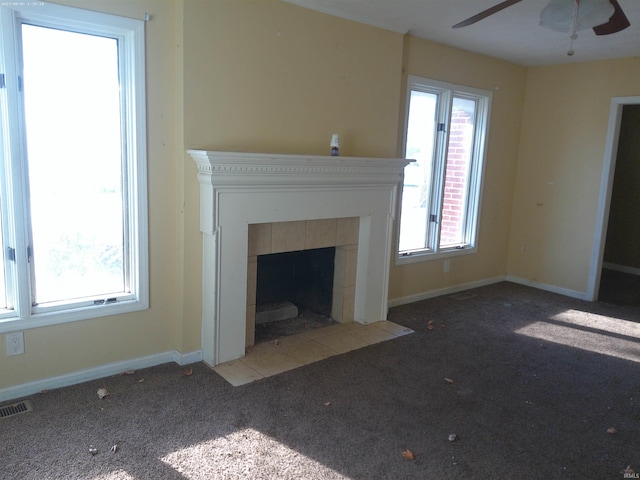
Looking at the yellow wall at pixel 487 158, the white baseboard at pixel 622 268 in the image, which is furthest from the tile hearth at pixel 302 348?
the white baseboard at pixel 622 268

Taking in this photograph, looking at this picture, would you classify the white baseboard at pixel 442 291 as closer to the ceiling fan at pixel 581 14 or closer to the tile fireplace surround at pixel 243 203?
the tile fireplace surround at pixel 243 203

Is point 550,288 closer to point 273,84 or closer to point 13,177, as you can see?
point 273,84

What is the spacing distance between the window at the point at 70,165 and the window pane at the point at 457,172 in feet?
9.87

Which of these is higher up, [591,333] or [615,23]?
[615,23]


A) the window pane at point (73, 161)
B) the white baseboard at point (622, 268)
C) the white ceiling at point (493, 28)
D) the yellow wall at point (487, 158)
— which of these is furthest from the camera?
the white baseboard at point (622, 268)

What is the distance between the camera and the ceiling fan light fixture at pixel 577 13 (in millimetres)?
2098

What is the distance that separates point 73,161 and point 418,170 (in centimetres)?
292

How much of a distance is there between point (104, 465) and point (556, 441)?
2149 millimetres

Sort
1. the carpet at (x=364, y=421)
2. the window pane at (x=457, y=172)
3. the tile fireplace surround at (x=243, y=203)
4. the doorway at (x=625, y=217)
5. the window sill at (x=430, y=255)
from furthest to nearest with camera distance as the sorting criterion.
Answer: the doorway at (x=625, y=217)
the window pane at (x=457, y=172)
the window sill at (x=430, y=255)
the tile fireplace surround at (x=243, y=203)
the carpet at (x=364, y=421)

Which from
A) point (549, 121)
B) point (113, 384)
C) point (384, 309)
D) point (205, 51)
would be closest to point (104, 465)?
point (113, 384)

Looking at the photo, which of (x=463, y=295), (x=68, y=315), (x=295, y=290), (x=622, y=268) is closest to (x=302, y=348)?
(x=295, y=290)

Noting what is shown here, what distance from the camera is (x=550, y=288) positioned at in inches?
208

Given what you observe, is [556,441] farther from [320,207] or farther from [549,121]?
[549,121]

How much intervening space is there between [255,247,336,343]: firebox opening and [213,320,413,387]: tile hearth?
0.19 m
